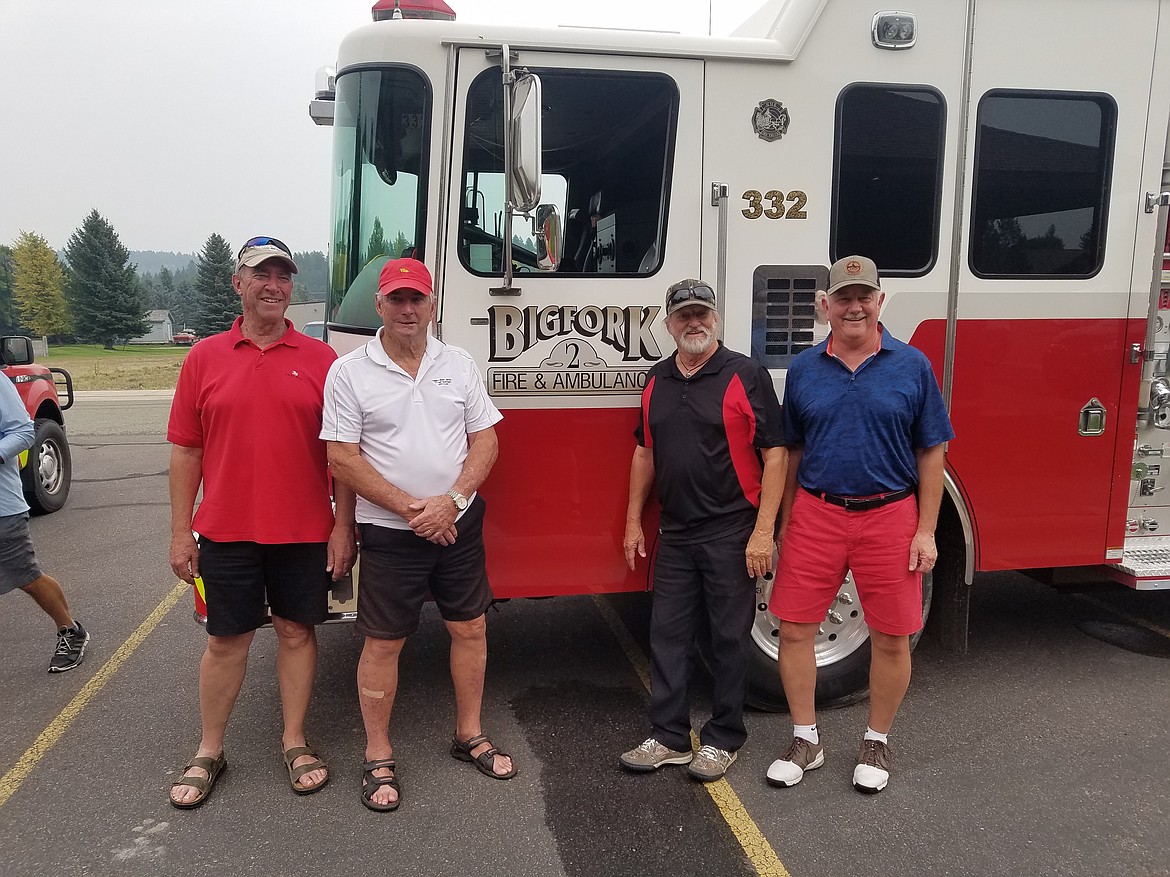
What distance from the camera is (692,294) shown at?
9.87 ft

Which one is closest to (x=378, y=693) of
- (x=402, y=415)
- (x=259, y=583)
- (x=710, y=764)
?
(x=259, y=583)

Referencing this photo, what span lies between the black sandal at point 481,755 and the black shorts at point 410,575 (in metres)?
0.57

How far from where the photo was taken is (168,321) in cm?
11119

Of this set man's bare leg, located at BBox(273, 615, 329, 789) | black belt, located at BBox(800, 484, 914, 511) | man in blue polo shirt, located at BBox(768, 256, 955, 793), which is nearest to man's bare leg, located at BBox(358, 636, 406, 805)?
man's bare leg, located at BBox(273, 615, 329, 789)

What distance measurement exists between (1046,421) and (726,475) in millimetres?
1618

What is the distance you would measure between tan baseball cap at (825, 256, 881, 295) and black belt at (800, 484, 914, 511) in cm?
75

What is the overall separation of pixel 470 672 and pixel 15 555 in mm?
2505

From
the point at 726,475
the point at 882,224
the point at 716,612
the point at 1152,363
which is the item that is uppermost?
the point at 882,224

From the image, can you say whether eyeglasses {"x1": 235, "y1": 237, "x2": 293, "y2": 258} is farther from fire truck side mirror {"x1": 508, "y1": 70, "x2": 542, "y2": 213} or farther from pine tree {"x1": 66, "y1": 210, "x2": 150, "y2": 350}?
pine tree {"x1": 66, "y1": 210, "x2": 150, "y2": 350}

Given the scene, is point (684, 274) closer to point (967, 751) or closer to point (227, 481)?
point (227, 481)

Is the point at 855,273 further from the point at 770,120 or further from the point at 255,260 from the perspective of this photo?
the point at 255,260

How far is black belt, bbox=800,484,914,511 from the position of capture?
3037 millimetres

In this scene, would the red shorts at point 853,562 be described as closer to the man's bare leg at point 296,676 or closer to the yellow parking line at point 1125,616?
the man's bare leg at point 296,676

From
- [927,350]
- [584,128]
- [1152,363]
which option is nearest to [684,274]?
[584,128]
